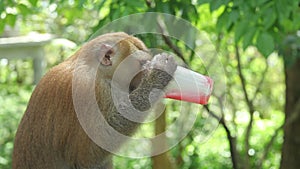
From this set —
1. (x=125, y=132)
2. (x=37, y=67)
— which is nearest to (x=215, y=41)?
(x=37, y=67)

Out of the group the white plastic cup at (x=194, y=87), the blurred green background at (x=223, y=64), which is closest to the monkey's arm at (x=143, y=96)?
the white plastic cup at (x=194, y=87)

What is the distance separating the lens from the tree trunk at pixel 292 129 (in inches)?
263

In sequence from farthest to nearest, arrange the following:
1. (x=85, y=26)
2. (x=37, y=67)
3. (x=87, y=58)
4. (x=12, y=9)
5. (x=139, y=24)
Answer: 1. (x=85, y=26)
2. (x=37, y=67)
3. (x=12, y=9)
4. (x=139, y=24)
5. (x=87, y=58)


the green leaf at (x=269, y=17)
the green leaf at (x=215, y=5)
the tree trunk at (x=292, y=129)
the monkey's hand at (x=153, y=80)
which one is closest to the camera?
the monkey's hand at (x=153, y=80)

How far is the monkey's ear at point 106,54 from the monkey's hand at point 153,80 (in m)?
0.17

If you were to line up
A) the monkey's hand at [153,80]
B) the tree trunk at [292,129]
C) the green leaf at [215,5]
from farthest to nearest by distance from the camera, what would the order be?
the tree trunk at [292,129] → the green leaf at [215,5] → the monkey's hand at [153,80]

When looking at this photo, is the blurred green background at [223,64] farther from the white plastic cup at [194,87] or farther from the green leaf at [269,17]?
the white plastic cup at [194,87]

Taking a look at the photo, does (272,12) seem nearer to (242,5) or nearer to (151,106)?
(242,5)

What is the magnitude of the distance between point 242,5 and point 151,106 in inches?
36.6

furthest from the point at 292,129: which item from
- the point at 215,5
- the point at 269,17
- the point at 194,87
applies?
the point at 194,87

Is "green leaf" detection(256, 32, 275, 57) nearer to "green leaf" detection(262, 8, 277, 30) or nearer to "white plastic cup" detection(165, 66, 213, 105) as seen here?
"green leaf" detection(262, 8, 277, 30)

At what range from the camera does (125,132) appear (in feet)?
11.6

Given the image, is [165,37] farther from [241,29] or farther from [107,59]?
[107,59]

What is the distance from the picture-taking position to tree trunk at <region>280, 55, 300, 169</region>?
667cm
